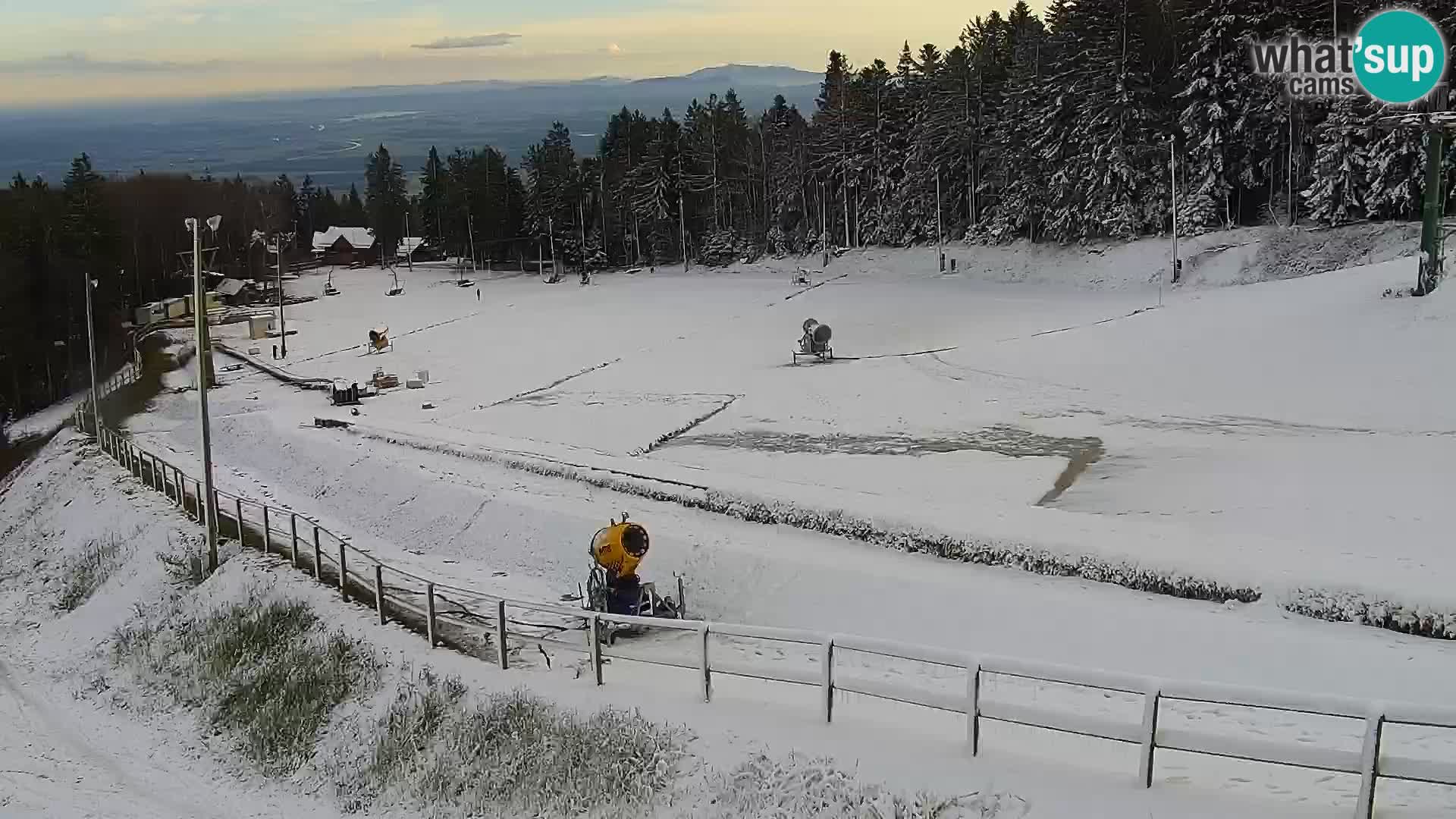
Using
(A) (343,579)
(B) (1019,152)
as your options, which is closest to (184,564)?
(A) (343,579)

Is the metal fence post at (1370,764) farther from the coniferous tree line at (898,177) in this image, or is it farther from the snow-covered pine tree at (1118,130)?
the snow-covered pine tree at (1118,130)

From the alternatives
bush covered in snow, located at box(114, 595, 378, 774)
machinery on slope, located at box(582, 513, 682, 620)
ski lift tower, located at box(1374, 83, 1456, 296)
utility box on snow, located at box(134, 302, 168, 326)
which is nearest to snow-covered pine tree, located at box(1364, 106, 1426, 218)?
ski lift tower, located at box(1374, 83, 1456, 296)

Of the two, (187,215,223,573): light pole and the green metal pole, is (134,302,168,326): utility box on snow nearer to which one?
(187,215,223,573): light pole

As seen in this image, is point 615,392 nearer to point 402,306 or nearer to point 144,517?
point 144,517

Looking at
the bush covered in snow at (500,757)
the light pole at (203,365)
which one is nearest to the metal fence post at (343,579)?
the light pole at (203,365)

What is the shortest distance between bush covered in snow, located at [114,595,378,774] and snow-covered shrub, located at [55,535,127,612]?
4549mm

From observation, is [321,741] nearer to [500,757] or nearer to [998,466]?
[500,757]

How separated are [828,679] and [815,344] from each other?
34357mm

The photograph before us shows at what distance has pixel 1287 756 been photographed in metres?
8.02

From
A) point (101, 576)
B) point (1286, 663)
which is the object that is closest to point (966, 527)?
point (1286, 663)

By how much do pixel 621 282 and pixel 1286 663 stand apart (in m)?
77.0

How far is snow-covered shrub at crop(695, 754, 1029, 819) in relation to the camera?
883cm

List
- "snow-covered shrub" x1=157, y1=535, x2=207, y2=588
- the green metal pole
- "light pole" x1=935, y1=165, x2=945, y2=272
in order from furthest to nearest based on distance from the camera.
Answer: "light pole" x1=935, y1=165, x2=945, y2=272 < the green metal pole < "snow-covered shrub" x1=157, y1=535, x2=207, y2=588

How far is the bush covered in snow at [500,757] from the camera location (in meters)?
10.8
